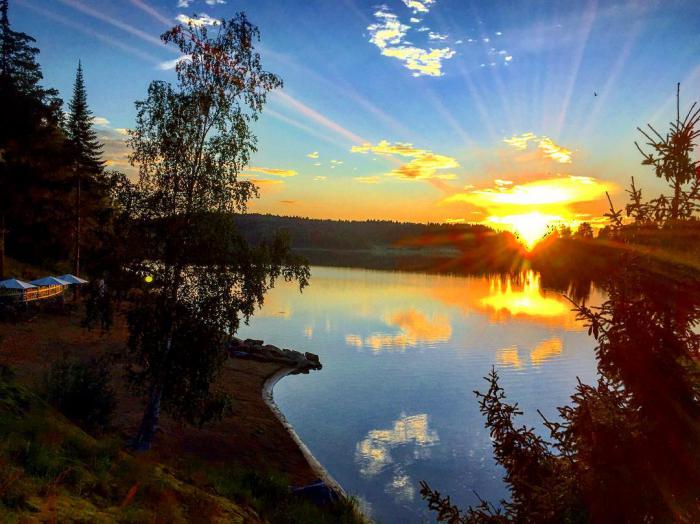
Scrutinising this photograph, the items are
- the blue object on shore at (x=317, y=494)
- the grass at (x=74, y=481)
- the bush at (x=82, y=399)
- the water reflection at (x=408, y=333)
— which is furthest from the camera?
the water reflection at (x=408, y=333)

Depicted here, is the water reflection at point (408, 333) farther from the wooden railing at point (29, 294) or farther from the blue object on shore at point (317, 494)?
the blue object on shore at point (317, 494)

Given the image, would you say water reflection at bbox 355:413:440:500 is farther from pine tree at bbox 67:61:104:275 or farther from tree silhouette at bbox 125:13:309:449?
pine tree at bbox 67:61:104:275

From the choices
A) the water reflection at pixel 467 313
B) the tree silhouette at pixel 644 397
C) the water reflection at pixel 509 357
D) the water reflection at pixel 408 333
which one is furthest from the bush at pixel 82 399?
the water reflection at pixel 509 357

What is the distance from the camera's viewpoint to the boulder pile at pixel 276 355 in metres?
40.9

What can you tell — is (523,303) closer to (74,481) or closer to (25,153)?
(25,153)

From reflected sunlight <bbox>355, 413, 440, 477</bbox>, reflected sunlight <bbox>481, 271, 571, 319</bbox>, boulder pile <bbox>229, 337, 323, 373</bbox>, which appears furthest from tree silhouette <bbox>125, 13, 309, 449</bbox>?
reflected sunlight <bbox>481, 271, 571, 319</bbox>

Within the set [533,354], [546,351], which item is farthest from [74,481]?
[546,351]

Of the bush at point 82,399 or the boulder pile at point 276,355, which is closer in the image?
the bush at point 82,399

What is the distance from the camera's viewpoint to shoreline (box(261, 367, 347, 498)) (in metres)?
20.2

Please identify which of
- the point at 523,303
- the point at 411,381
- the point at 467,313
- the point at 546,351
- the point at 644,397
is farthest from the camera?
the point at 523,303

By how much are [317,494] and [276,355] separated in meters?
26.9

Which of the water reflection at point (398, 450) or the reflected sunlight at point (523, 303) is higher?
the water reflection at point (398, 450)

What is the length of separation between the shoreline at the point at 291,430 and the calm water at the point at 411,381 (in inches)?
23.3

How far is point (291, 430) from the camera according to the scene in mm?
26188
